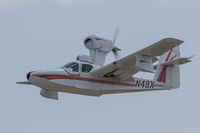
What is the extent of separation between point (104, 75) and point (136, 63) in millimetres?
2985

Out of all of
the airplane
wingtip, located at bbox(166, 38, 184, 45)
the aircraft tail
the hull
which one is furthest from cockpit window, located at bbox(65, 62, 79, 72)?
wingtip, located at bbox(166, 38, 184, 45)

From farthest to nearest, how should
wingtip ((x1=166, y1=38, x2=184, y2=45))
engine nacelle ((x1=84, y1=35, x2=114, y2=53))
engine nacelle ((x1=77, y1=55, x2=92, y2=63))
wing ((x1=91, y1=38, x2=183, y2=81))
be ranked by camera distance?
engine nacelle ((x1=84, y1=35, x2=114, y2=53)), engine nacelle ((x1=77, y1=55, x2=92, y2=63)), wing ((x1=91, y1=38, x2=183, y2=81)), wingtip ((x1=166, y1=38, x2=184, y2=45))

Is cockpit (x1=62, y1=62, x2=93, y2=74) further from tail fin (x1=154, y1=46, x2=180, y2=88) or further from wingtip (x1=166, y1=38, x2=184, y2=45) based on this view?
wingtip (x1=166, y1=38, x2=184, y2=45)

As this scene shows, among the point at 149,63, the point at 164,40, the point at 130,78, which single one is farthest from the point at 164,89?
the point at 164,40

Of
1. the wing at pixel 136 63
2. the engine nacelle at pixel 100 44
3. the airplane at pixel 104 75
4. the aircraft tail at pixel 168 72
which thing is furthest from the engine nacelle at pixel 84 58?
the aircraft tail at pixel 168 72

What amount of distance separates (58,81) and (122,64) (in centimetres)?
386

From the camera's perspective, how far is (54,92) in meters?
24.8

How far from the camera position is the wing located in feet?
67.8

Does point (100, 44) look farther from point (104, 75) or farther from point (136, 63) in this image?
point (136, 63)

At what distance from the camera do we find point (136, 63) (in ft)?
71.1

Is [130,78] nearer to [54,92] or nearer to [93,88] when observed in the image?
[93,88]

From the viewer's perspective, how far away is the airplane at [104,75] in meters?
21.8

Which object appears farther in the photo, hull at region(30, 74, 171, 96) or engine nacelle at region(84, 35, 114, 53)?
engine nacelle at region(84, 35, 114, 53)

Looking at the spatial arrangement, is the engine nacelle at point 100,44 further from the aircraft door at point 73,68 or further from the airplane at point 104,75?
the aircraft door at point 73,68
